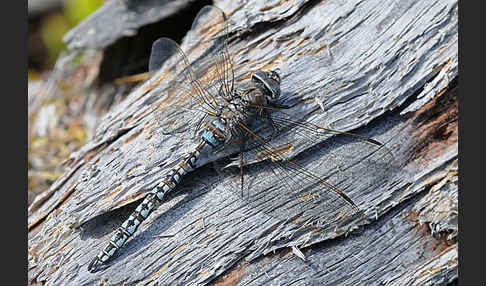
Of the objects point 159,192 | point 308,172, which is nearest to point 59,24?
point 159,192

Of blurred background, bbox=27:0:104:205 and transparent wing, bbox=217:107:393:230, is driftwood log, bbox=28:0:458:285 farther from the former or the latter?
blurred background, bbox=27:0:104:205

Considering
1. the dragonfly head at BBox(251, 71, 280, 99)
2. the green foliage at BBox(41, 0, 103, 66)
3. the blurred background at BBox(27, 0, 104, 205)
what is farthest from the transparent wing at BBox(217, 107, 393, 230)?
the green foliage at BBox(41, 0, 103, 66)

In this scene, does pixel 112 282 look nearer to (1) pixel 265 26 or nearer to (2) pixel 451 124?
(1) pixel 265 26

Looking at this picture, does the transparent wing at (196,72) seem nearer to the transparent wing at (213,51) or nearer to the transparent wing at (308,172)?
the transparent wing at (213,51)

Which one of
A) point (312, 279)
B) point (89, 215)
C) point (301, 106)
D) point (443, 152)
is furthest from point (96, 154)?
point (443, 152)

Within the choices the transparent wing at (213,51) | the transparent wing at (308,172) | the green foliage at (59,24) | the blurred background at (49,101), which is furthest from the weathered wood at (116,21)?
the transparent wing at (308,172)

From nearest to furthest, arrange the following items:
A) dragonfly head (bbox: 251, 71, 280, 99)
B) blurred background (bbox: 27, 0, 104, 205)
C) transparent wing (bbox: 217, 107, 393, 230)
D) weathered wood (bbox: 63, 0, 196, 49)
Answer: transparent wing (bbox: 217, 107, 393, 230)
dragonfly head (bbox: 251, 71, 280, 99)
weathered wood (bbox: 63, 0, 196, 49)
blurred background (bbox: 27, 0, 104, 205)
